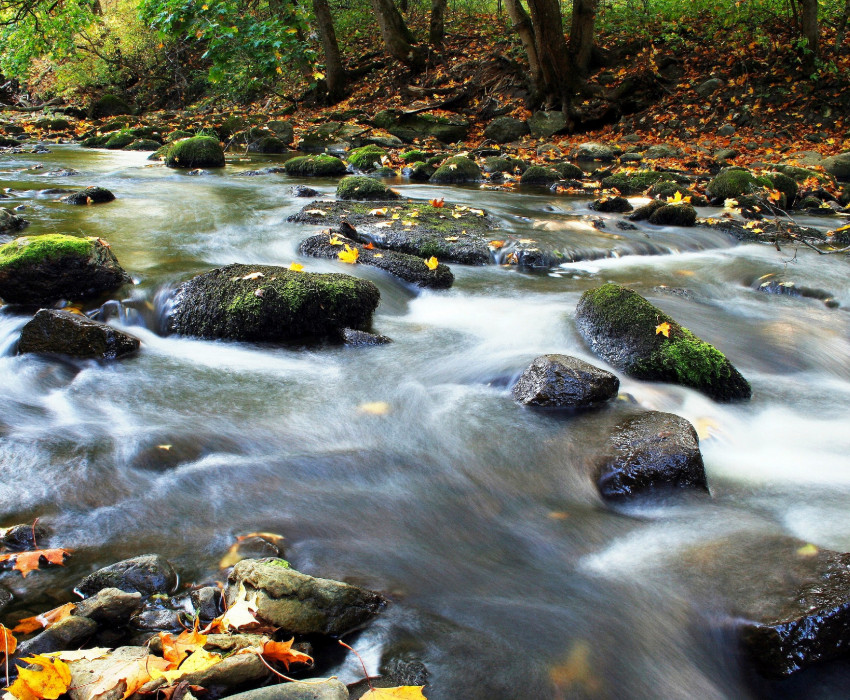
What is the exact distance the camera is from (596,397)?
157 inches

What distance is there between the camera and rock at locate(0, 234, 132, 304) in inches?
198

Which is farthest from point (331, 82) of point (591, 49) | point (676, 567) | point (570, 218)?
point (676, 567)

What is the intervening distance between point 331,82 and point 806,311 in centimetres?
1907

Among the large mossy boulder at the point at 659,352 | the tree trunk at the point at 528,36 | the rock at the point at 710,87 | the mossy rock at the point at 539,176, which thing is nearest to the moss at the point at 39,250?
the large mossy boulder at the point at 659,352

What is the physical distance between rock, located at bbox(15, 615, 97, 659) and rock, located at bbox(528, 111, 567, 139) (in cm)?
1621

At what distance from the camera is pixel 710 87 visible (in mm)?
15867

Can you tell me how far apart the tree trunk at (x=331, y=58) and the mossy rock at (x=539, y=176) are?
11.1 m

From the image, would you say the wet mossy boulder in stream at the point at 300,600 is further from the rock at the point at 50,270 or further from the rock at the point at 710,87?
the rock at the point at 710,87

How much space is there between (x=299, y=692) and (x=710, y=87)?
1775 centimetres

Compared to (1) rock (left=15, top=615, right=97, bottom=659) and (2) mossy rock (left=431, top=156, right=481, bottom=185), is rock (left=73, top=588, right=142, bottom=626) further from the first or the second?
A: (2) mossy rock (left=431, top=156, right=481, bottom=185)

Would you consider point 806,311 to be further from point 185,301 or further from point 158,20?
point 158,20

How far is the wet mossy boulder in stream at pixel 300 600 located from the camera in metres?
2.17

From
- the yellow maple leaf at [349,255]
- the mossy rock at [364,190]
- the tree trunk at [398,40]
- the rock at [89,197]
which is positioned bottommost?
the yellow maple leaf at [349,255]

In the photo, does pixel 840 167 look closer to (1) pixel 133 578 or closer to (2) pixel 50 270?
(2) pixel 50 270
